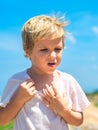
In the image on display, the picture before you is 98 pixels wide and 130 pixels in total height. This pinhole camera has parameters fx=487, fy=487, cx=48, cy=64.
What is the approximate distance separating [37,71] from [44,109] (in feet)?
1.14

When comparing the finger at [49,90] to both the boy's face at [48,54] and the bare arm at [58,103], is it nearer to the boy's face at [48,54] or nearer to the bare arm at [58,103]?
the bare arm at [58,103]

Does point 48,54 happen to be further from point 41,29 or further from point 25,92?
point 25,92

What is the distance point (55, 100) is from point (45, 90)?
125 millimetres

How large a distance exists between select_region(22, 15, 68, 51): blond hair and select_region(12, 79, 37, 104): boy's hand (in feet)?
1.02

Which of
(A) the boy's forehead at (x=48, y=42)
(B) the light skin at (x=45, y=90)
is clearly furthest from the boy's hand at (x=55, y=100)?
(A) the boy's forehead at (x=48, y=42)

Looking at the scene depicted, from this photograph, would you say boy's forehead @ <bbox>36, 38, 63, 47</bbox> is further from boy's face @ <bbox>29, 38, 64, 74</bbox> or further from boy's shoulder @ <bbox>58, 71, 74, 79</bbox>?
boy's shoulder @ <bbox>58, 71, 74, 79</bbox>

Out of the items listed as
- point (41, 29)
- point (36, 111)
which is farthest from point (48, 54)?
point (36, 111)

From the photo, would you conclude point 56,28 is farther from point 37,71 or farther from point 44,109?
point 44,109

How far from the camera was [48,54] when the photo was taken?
3988 millimetres

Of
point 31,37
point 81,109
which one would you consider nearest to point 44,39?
point 31,37

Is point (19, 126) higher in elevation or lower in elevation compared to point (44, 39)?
lower

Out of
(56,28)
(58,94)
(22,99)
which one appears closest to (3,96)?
(22,99)

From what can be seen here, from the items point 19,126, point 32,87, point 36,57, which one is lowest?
point 19,126

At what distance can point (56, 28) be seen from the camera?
13.5 ft
